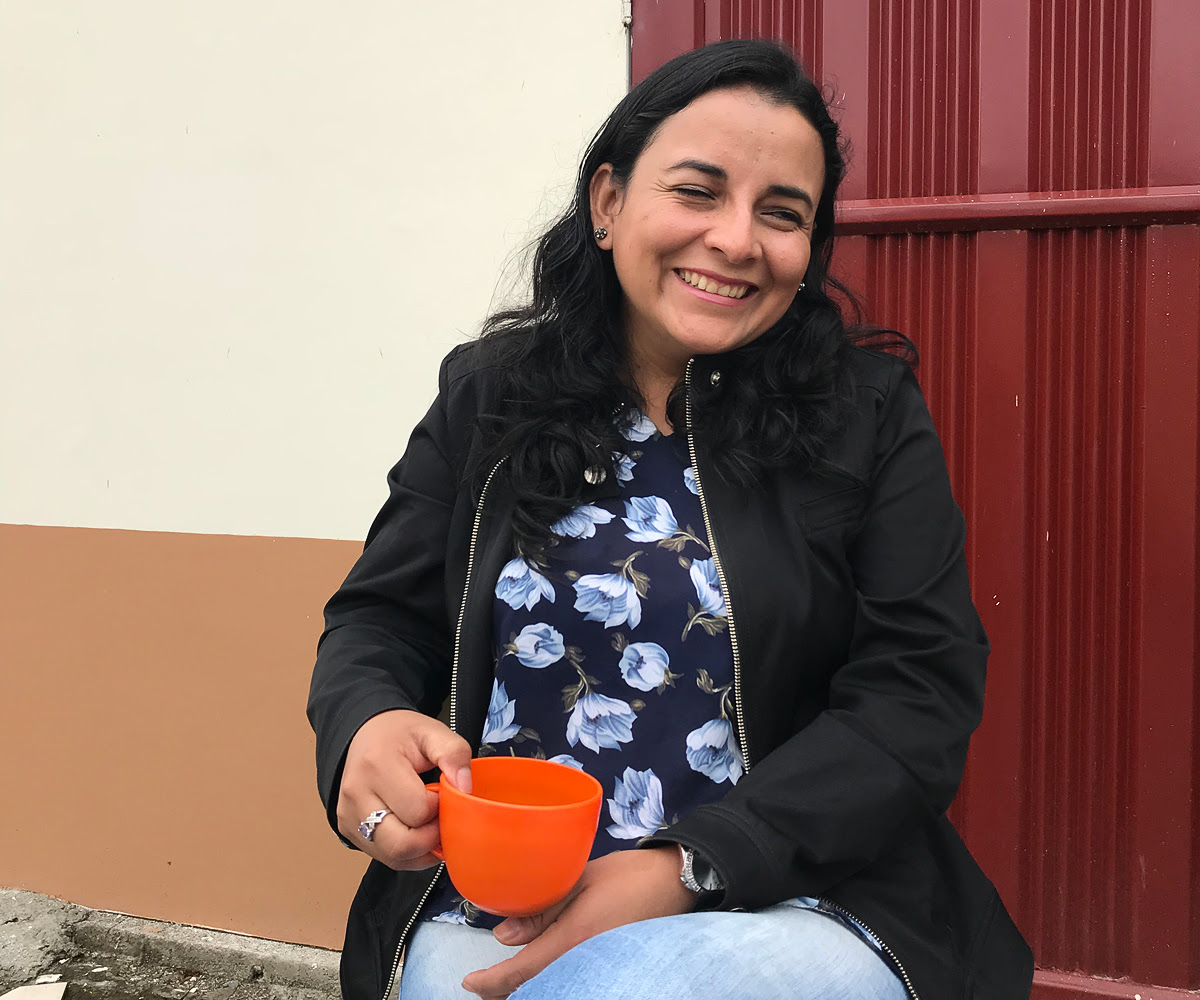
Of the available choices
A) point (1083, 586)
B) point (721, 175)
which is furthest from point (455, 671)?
point (1083, 586)

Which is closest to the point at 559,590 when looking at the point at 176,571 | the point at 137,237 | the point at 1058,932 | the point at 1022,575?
the point at 1022,575

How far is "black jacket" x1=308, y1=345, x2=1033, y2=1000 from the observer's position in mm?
1177

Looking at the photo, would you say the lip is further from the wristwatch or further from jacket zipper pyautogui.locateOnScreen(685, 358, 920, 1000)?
the wristwatch

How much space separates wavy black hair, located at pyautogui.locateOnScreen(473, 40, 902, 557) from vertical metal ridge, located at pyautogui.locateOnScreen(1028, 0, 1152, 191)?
68cm

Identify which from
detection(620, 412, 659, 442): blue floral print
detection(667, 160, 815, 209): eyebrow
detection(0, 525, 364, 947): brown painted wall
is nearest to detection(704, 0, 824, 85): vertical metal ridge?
detection(667, 160, 815, 209): eyebrow

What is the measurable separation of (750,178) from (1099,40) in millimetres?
1039

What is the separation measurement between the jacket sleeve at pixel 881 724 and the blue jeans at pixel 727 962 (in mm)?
39

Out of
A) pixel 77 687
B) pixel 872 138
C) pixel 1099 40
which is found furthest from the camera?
pixel 77 687

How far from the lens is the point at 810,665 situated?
1359 mm

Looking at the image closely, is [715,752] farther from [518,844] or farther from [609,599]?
[518,844]

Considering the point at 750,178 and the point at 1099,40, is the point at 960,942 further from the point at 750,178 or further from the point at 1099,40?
the point at 1099,40

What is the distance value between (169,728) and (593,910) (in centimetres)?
189

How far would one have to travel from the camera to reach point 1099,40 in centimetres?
197

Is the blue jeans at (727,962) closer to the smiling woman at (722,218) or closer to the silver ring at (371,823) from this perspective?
the silver ring at (371,823)
